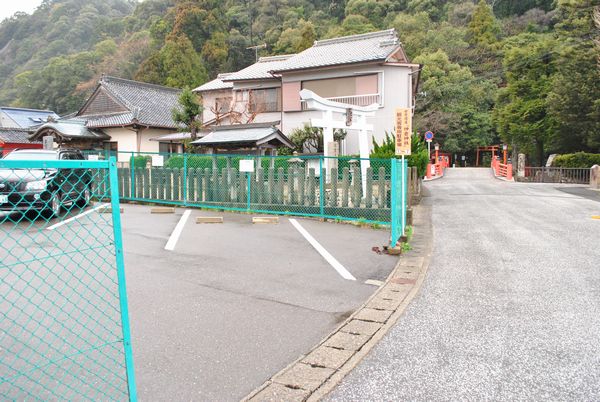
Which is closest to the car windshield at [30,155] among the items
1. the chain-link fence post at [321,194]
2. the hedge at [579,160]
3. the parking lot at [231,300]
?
the parking lot at [231,300]

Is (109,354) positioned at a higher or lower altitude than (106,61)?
lower

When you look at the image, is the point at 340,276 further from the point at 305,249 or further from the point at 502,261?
the point at 502,261

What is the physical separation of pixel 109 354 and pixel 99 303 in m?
1.28

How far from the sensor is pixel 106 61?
48062mm

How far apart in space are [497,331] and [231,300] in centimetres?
267

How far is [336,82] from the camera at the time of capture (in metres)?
22.5

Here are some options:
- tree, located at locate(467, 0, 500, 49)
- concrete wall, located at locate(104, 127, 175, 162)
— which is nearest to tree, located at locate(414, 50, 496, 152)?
tree, located at locate(467, 0, 500, 49)

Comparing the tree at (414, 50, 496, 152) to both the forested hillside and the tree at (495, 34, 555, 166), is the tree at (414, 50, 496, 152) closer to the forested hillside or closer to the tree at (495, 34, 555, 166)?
the forested hillside

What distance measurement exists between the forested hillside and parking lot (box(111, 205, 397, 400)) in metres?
22.5

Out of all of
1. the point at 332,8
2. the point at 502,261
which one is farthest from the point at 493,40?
the point at 502,261

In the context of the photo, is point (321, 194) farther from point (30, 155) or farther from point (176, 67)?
point (176, 67)

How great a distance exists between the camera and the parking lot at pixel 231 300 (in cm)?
323

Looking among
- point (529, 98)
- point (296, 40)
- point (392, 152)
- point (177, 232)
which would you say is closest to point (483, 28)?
point (529, 98)

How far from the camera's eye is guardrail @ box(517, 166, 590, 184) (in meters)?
26.0
